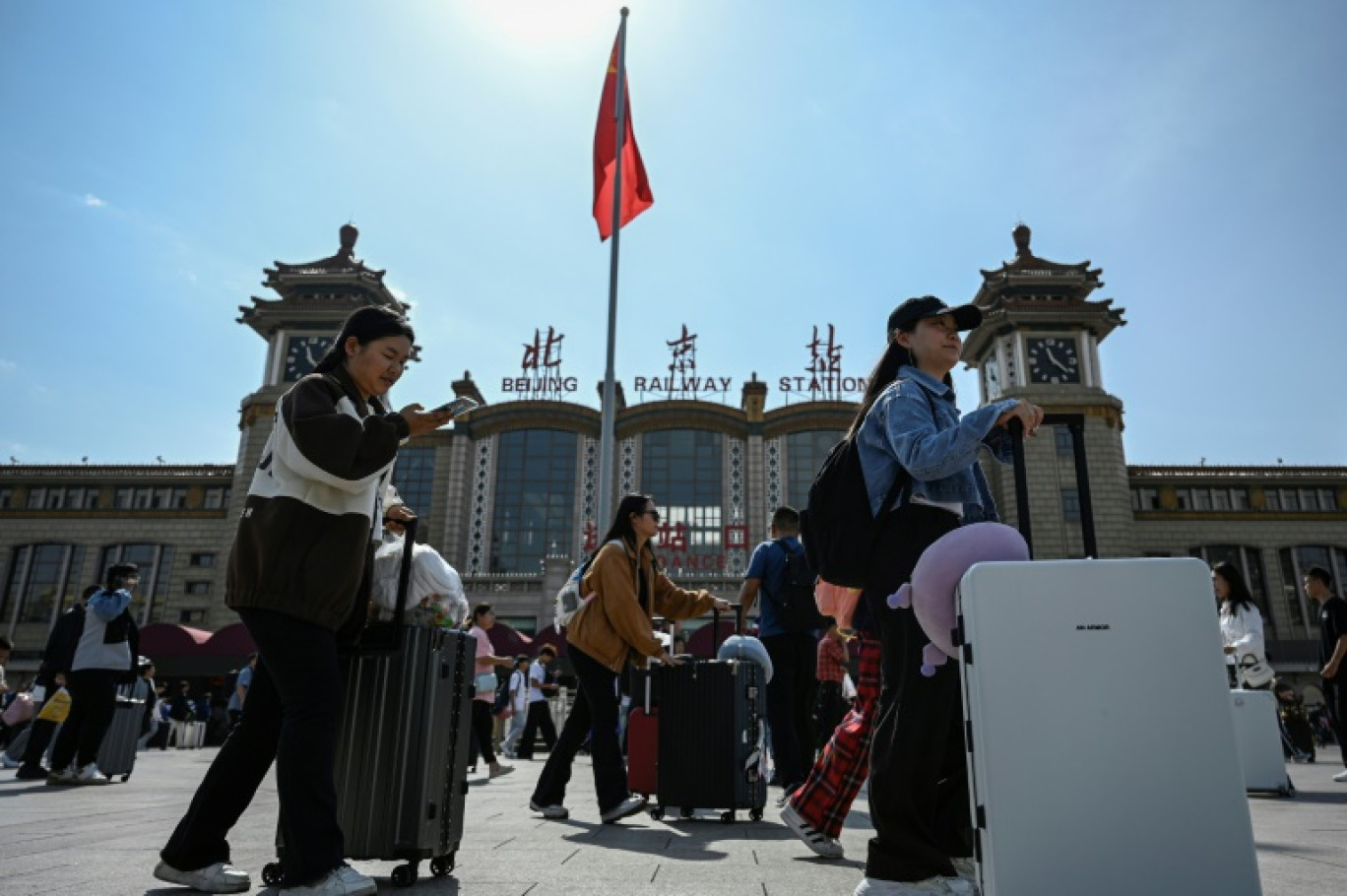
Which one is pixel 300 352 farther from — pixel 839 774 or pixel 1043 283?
pixel 839 774

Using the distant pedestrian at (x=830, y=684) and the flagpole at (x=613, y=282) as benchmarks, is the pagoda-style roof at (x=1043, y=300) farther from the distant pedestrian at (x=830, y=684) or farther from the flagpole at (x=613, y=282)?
the distant pedestrian at (x=830, y=684)

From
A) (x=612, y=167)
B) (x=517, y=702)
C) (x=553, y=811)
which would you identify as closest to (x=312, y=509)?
(x=553, y=811)

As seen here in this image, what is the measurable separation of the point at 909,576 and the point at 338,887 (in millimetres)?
1629

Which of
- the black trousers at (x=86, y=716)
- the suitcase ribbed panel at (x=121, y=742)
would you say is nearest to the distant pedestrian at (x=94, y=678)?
the black trousers at (x=86, y=716)

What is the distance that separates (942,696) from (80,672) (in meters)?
6.92

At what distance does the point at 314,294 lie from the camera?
34.9 metres

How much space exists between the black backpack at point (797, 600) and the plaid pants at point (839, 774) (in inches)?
72.9

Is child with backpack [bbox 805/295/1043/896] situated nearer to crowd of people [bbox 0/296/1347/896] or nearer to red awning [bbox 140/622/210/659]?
crowd of people [bbox 0/296/1347/896]

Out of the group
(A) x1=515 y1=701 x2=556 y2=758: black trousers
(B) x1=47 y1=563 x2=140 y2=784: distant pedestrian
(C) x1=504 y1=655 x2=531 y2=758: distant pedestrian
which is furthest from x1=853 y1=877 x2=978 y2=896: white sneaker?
(C) x1=504 y1=655 x2=531 y2=758: distant pedestrian

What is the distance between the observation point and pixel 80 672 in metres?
6.64

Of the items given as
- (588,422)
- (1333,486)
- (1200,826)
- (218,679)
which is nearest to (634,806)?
(1200,826)

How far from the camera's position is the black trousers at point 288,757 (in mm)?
2180

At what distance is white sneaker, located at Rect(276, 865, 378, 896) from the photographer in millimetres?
2113

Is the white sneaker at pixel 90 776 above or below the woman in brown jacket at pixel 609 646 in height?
below
